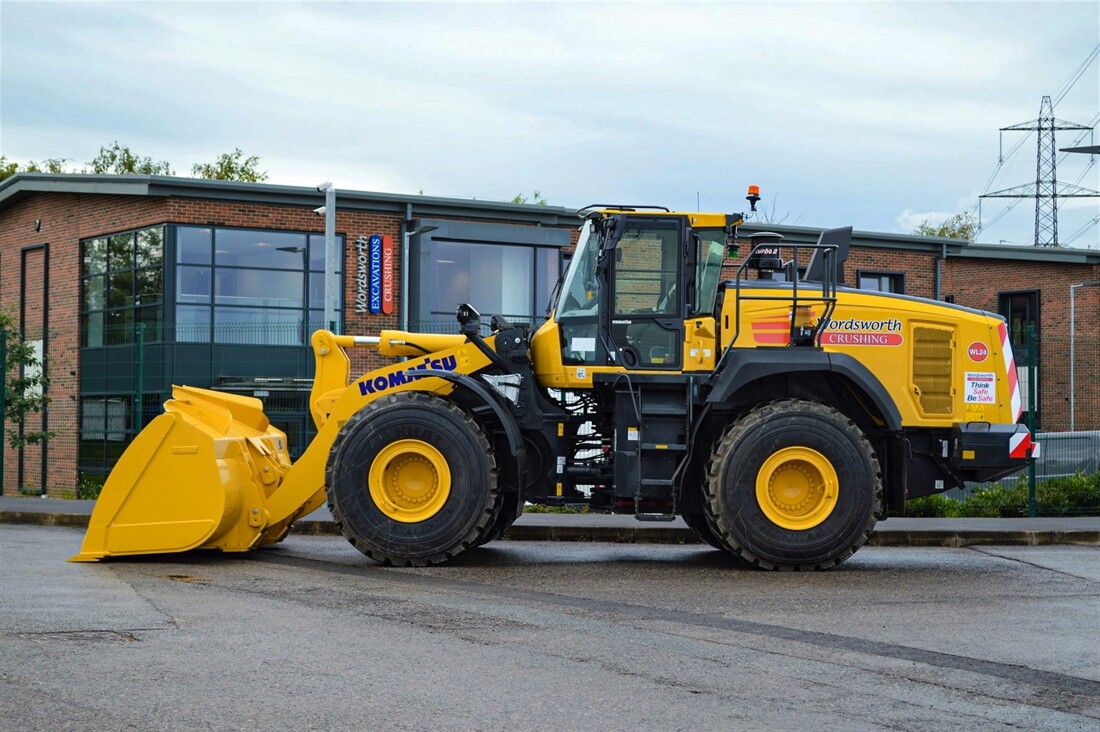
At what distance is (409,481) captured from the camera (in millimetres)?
11297

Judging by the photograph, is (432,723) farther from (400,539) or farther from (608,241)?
(608,241)

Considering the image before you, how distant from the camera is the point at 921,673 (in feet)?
22.1

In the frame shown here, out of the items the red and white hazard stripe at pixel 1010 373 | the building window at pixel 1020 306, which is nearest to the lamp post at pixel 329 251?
the red and white hazard stripe at pixel 1010 373

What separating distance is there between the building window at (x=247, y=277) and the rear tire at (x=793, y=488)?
15971mm

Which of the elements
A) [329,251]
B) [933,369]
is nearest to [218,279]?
[329,251]

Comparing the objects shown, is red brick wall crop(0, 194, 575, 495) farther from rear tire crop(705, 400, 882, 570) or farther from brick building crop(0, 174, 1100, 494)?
rear tire crop(705, 400, 882, 570)

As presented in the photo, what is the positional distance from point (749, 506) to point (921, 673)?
4.33 m

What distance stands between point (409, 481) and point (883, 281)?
2547cm

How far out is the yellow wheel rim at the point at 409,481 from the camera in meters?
11.2

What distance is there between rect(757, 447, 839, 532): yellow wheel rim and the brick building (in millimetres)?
13008

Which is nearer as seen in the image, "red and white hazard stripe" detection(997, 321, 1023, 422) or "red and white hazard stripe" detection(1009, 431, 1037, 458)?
"red and white hazard stripe" detection(1009, 431, 1037, 458)

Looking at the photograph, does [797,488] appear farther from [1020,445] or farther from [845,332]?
[1020,445]

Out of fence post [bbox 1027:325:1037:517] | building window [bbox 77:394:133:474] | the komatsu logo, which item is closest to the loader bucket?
the komatsu logo

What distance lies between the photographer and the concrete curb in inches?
565
